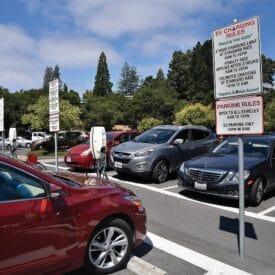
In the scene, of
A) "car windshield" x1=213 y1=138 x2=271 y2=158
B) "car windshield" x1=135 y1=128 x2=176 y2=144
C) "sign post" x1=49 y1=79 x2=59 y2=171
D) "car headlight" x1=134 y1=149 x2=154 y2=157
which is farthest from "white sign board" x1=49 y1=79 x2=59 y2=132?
"car windshield" x1=213 y1=138 x2=271 y2=158

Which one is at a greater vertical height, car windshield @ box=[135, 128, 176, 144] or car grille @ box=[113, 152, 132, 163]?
car windshield @ box=[135, 128, 176, 144]

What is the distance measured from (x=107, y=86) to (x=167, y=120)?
149ft

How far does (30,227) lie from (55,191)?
0.42 meters

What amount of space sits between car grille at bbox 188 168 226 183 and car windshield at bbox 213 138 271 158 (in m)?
1.28

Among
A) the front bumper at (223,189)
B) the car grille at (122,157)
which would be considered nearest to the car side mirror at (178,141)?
the car grille at (122,157)

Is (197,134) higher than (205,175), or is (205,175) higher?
(197,134)

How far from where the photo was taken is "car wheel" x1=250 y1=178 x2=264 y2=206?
26.1ft

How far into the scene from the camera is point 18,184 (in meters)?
3.82

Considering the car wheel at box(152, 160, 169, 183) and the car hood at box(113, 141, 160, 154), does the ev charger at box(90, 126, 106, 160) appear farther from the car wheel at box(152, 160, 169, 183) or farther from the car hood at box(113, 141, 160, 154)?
the car wheel at box(152, 160, 169, 183)

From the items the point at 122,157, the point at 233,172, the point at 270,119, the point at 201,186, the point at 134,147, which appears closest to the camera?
the point at 233,172

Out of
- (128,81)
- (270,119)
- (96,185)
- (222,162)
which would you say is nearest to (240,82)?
(96,185)

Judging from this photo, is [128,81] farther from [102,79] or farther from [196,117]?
[196,117]

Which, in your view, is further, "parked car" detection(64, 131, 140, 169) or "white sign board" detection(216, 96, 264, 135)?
"parked car" detection(64, 131, 140, 169)

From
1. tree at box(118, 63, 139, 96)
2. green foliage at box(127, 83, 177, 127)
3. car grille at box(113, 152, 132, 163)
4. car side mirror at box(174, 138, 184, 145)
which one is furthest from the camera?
tree at box(118, 63, 139, 96)
